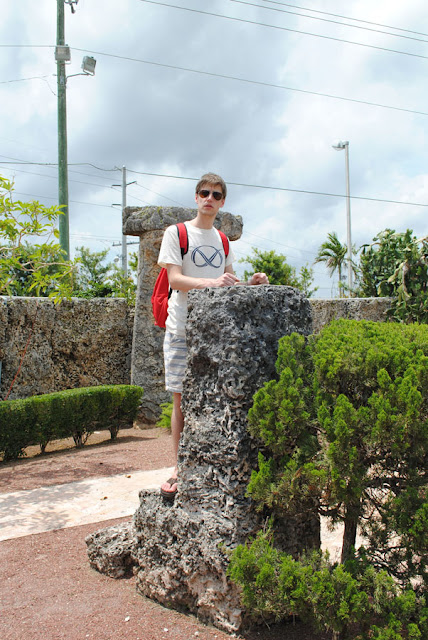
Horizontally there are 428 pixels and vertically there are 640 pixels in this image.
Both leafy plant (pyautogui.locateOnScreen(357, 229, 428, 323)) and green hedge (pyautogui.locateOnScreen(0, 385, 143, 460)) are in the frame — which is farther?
leafy plant (pyautogui.locateOnScreen(357, 229, 428, 323))

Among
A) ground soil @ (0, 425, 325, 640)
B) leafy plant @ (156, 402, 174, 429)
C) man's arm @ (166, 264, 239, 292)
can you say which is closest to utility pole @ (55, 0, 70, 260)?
leafy plant @ (156, 402, 174, 429)

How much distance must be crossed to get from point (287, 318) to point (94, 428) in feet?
19.0

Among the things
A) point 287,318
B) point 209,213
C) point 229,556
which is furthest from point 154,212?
point 229,556

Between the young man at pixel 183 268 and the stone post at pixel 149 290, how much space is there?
5076 mm

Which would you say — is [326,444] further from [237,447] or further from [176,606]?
[176,606]

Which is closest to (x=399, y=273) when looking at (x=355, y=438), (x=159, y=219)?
(x=159, y=219)

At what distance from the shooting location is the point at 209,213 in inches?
134

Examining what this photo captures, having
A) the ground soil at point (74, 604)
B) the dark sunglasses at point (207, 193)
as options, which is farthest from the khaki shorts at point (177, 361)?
the ground soil at point (74, 604)

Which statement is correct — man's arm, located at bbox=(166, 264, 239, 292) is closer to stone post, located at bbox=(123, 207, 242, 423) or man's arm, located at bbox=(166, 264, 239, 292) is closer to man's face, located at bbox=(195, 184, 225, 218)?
man's face, located at bbox=(195, 184, 225, 218)

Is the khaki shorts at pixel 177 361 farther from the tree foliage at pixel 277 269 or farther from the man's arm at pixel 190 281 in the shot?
the tree foliage at pixel 277 269

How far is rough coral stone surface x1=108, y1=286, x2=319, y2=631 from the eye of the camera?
8.93ft

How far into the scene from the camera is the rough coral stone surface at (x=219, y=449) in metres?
2.72

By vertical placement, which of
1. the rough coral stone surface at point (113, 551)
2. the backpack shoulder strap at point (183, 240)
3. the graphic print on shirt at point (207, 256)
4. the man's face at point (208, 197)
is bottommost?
the rough coral stone surface at point (113, 551)

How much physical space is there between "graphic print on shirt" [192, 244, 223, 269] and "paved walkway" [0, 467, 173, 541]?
252 cm
